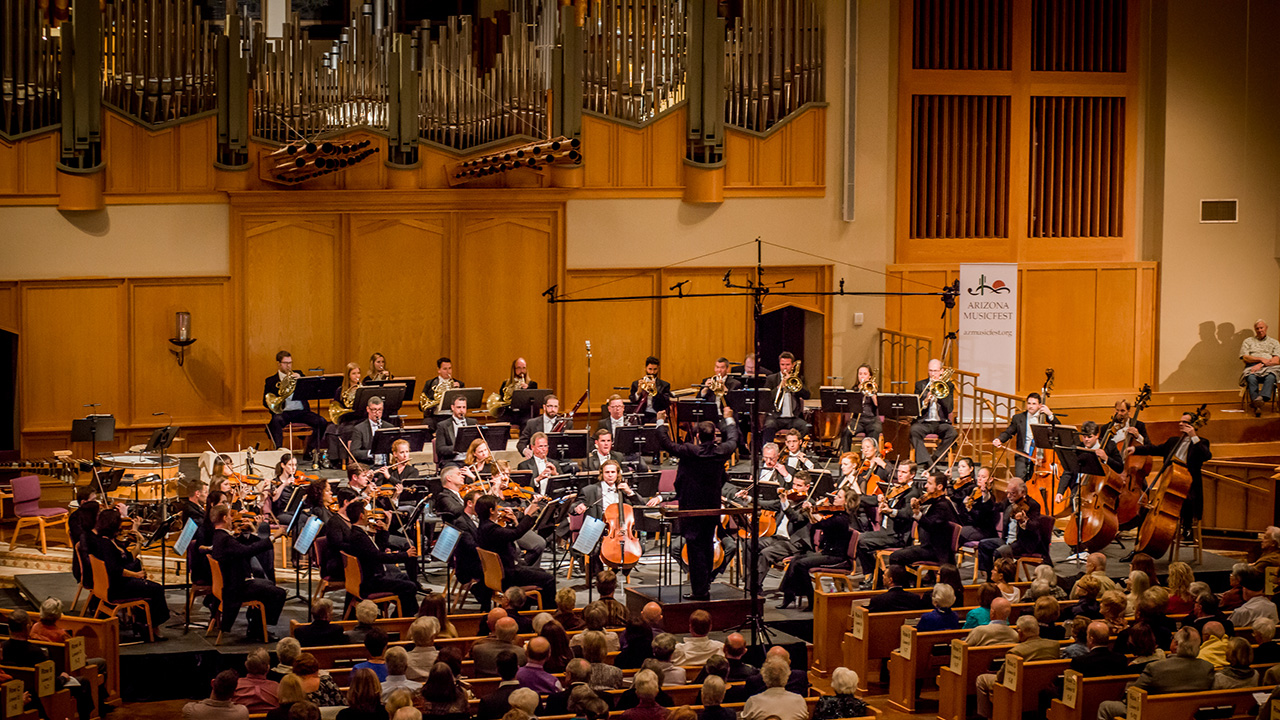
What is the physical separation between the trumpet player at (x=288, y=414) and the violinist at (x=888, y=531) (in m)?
6.15

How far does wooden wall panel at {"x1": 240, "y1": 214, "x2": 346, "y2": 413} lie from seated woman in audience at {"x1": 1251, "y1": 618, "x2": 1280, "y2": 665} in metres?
10.7

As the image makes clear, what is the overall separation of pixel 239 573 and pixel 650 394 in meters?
6.13

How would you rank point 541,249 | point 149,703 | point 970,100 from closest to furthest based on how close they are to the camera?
1. point 149,703
2. point 541,249
3. point 970,100

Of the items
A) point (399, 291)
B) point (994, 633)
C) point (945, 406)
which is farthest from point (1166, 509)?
point (399, 291)

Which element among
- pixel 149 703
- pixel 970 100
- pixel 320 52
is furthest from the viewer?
pixel 970 100

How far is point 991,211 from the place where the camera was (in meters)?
18.4

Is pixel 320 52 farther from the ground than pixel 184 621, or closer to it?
farther from the ground

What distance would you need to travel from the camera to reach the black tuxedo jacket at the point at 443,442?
14047 millimetres

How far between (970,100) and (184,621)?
11658 millimetres

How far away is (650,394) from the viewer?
1570 cm

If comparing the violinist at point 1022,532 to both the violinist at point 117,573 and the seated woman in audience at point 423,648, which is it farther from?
the violinist at point 117,573

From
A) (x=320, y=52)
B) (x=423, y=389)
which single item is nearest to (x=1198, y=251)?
(x=423, y=389)

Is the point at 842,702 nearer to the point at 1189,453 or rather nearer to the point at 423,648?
the point at 423,648

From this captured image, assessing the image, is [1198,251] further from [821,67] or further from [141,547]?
[141,547]
